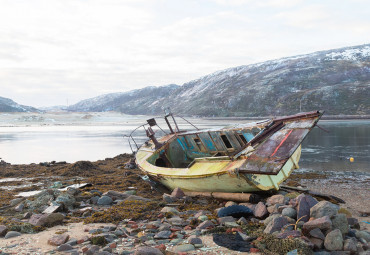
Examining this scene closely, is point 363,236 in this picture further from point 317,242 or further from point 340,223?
point 317,242

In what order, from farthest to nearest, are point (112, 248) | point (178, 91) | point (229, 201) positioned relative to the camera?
point (178, 91) < point (229, 201) < point (112, 248)

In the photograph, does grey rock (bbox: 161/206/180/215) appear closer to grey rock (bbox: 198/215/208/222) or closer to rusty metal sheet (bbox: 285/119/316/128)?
grey rock (bbox: 198/215/208/222)

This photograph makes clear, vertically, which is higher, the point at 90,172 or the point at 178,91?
the point at 178,91

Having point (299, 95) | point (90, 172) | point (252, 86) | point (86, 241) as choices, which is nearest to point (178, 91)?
point (252, 86)

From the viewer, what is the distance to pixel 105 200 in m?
10.2

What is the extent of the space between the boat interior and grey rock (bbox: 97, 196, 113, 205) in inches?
144

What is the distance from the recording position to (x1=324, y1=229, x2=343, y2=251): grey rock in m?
5.86

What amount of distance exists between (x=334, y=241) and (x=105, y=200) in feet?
23.4

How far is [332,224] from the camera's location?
6.36 m

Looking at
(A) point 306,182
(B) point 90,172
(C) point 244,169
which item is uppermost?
(C) point 244,169

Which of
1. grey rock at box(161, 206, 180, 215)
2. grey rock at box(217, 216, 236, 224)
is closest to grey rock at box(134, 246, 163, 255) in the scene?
grey rock at box(217, 216, 236, 224)

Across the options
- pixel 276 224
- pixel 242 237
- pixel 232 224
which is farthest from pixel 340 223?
pixel 232 224

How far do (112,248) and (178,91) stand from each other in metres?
Answer: 182

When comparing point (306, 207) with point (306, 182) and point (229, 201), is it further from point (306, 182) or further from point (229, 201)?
point (306, 182)
